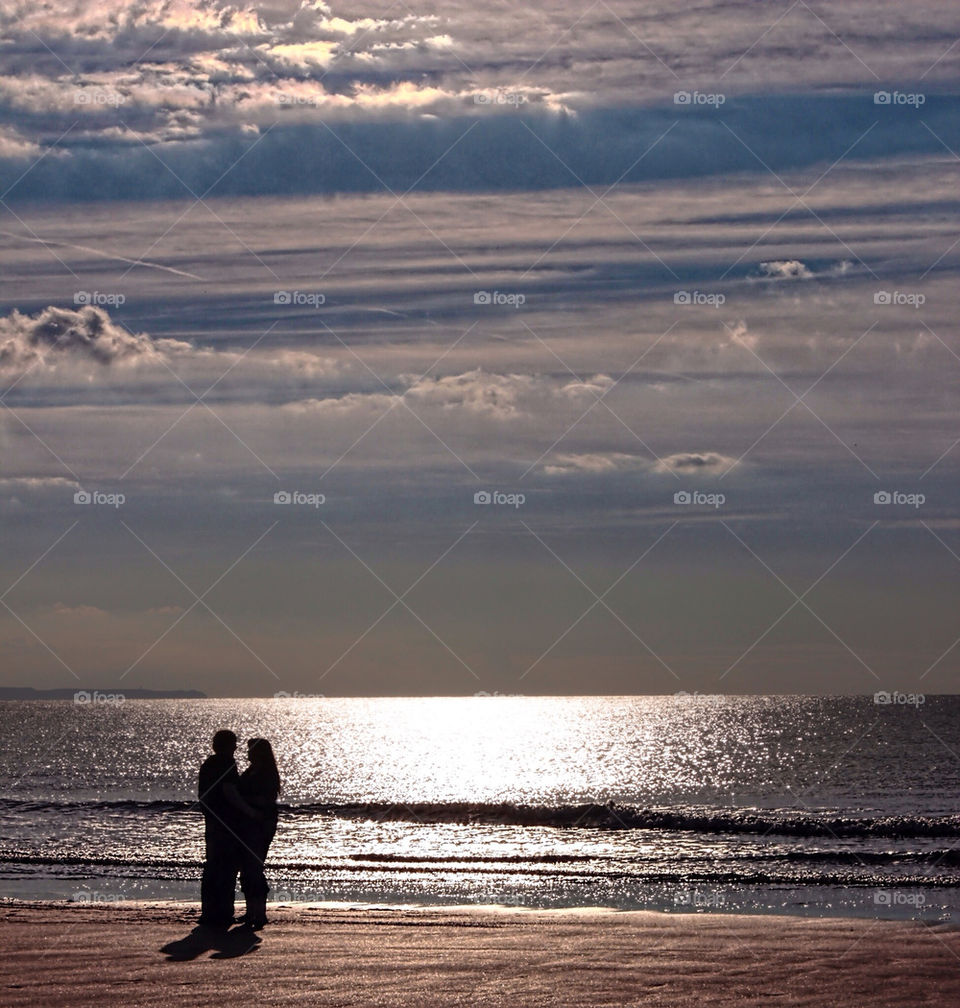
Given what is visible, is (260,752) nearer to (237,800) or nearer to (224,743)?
(224,743)

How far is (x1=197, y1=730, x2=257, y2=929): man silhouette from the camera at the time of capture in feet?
39.6

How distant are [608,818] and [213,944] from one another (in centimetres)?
2576

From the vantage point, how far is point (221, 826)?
12172 millimetres

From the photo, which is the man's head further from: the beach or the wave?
the wave

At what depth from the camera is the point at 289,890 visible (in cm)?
1847

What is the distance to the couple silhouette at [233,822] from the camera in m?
12.1

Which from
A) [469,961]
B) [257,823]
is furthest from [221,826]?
[469,961]

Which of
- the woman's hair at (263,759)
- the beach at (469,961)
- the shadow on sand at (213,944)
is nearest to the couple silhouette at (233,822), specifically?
the woman's hair at (263,759)

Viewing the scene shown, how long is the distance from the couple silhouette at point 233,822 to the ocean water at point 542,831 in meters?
5.46

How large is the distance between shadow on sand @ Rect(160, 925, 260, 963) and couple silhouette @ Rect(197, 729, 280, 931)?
222 millimetres

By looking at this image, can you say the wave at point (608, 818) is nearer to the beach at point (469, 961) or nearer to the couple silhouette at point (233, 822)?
the beach at point (469, 961)

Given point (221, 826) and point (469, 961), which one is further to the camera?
point (221, 826)

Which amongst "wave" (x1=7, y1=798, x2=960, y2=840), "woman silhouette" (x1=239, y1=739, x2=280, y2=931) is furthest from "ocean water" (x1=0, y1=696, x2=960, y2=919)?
"woman silhouette" (x1=239, y1=739, x2=280, y2=931)

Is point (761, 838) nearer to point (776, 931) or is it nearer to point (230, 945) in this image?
point (776, 931)
